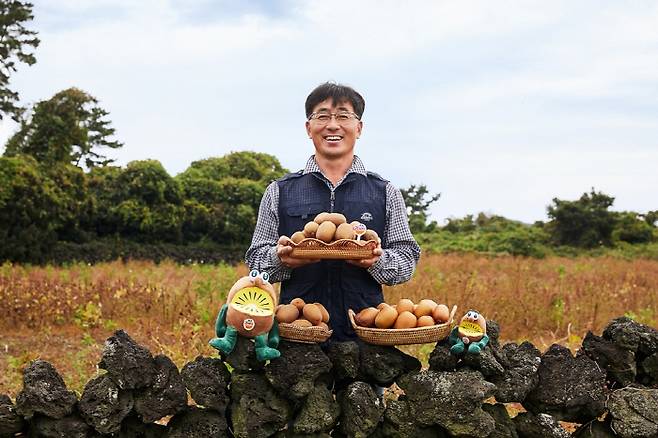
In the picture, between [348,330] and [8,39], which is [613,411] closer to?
[348,330]

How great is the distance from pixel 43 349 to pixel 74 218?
377 inches

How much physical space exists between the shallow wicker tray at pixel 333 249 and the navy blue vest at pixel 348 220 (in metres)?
0.35

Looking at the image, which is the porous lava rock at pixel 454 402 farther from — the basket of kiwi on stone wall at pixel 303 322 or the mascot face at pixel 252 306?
the mascot face at pixel 252 306

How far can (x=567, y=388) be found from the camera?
3.31 meters

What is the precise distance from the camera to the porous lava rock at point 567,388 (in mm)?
3307

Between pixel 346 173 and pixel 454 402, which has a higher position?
pixel 346 173

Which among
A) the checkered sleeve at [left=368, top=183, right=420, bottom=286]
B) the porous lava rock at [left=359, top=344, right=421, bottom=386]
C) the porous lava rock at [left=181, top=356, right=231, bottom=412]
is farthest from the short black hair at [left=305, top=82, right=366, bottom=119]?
the porous lava rock at [left=181, top=356, right=231, bottom=412]

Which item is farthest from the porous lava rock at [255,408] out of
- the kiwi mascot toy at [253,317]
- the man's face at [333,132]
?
the man's face at [333,132]

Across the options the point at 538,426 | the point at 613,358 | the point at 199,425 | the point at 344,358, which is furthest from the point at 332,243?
the point at 613,358

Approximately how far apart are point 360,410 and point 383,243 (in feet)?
2.58

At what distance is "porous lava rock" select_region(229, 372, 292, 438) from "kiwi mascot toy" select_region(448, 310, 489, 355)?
2.61ft

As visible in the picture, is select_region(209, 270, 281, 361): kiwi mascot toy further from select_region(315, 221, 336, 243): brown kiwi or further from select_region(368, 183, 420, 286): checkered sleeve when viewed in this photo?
select_region(368, 183, 420, 286): checkered sleeve

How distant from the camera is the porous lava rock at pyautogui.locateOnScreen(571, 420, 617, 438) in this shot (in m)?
3.37

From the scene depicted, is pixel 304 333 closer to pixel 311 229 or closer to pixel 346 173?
pixel 311 229
